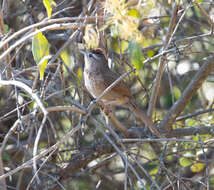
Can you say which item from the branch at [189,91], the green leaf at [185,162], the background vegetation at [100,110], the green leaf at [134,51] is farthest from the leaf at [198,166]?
the green leaf at [134,51]

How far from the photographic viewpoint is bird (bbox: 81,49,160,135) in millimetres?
5438

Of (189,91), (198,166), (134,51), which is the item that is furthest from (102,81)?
(134,51)

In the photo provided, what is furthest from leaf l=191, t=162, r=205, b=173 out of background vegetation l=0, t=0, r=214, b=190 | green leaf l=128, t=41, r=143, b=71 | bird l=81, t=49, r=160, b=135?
green leaf l=128, t=41, r=143, b=71

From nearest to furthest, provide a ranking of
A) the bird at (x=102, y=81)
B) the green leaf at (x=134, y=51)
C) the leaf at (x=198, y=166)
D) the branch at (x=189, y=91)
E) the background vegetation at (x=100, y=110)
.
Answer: the green leaf at (x=134, y=51), the background vegetation at (x=100, y=110), the branch at (x=189, y=91), the bird at (x=102, y=81), the leaf at (x=198, y=166)

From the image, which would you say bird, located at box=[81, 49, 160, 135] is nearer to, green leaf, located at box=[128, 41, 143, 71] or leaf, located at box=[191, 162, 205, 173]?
leaf, located at box=[191, 162, 205, 173]

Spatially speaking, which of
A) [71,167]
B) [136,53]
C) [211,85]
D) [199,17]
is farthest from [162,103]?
[136,53]

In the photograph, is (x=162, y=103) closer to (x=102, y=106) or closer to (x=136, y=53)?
(x=102, y=106)

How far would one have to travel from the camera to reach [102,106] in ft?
15.1

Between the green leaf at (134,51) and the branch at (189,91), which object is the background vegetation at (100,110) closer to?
the branch at (189,91)

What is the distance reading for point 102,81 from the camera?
545 cm

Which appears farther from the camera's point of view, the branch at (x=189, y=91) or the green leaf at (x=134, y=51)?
the branch at (x=189, y=91)

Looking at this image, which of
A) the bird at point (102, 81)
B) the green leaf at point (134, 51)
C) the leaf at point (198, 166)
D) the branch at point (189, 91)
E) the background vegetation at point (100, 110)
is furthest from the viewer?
the leaf at point (198, 166)

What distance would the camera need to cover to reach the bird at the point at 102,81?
17.8 feet

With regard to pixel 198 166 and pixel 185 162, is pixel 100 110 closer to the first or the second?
pixel 185 162
